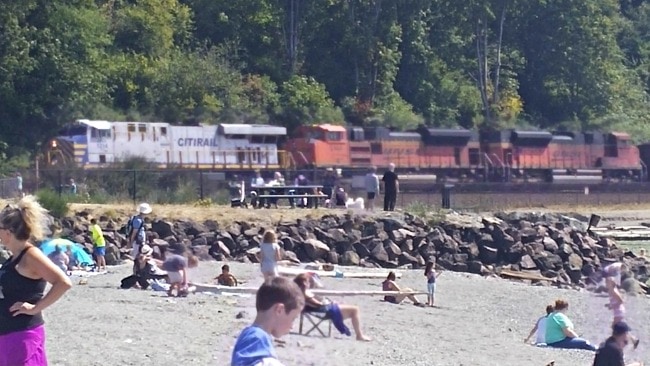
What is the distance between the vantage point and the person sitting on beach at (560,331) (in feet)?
53.9

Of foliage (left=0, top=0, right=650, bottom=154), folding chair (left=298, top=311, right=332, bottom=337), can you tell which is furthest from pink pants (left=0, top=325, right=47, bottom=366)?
foliage (left=0, top=0, right=650, bottom=154)

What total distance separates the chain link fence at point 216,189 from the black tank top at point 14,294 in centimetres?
2890

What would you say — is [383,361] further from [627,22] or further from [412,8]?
[627,22]

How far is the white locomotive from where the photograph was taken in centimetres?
4862

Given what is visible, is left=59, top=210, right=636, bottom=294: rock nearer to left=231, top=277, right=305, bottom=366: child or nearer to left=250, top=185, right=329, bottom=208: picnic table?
left=250, top=185, right=329, bottom=208: picnic table

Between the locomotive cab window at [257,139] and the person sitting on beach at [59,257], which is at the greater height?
the locomotive cab window at [257,139]

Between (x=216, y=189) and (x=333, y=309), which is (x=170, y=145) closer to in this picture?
(x=216, y=189)

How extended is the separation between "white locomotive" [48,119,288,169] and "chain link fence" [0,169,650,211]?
7.04ft

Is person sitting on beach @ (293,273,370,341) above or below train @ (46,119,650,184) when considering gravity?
below

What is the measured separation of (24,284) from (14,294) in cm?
9

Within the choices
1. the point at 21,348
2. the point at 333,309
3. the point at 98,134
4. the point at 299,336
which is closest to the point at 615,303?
the point at 333,309

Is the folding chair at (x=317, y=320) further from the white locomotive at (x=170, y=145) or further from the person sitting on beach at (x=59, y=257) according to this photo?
the white locomotive at (x=170, y=145)

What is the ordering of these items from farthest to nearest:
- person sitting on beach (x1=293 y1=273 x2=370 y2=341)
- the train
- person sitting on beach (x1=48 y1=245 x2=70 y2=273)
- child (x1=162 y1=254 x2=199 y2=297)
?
1. the train
2. person sitting on beach (x1=48 y1=245 x2=70 y2=273)
3. child (x1=162 y1=254 x2=199 y2=297)
4. person sitting on beach (x1=293 y1=273 x2=370 y2=341)

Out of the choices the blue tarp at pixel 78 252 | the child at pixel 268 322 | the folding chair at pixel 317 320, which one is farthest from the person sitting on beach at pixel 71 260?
the child at pixel 268 322
